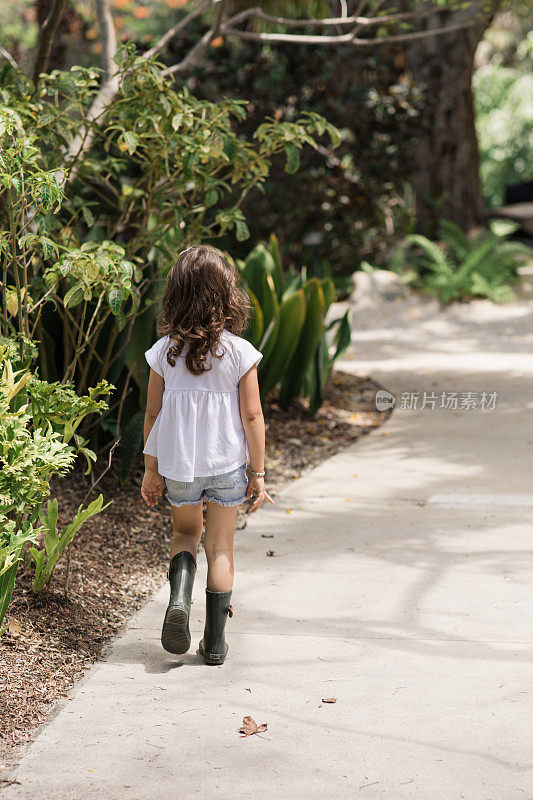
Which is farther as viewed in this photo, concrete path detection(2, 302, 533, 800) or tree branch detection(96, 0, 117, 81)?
tree branch detection(96, 0, 117, 81)

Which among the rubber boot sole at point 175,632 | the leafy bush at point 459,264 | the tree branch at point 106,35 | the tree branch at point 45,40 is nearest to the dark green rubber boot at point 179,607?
the rubber boot sole at point 175,632

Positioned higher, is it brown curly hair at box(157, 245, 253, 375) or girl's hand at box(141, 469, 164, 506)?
Answer: brown curly hair at box(157, 245, 253, 375)

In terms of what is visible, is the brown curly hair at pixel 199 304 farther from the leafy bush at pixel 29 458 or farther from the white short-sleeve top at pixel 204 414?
the leafy bush at pixel 29 458

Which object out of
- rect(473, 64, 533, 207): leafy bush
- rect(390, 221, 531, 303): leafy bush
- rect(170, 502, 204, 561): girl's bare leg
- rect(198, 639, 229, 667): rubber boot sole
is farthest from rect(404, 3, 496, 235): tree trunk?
rect(198, 639, 229, 667): rubber boot sole

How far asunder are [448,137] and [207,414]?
11.2m

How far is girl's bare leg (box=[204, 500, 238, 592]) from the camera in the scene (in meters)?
3.04

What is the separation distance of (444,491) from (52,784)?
3.08 metres

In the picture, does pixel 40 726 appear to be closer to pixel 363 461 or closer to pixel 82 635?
pixel 82 635

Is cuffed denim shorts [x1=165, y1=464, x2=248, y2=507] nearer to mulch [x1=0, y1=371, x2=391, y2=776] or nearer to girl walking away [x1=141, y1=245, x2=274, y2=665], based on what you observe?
girl walking away [x1=141, y1=245, x2=274, y2=665]

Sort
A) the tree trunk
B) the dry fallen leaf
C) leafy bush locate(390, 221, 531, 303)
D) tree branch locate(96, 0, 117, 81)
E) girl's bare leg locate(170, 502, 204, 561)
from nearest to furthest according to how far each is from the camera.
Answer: the dry fallen leaf, girl's bare leg locate(170, 502, 204, 561), tree branch locate(96, 0, 117, 81), leafy bush locate(390, 221, 531, 303), the tree trunk

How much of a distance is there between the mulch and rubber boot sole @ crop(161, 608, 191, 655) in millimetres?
285

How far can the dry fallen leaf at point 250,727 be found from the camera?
257 cm

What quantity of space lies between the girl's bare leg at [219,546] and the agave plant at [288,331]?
2.37 m

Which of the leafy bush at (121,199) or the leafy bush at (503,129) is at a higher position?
the leafy bush at (503,129)
